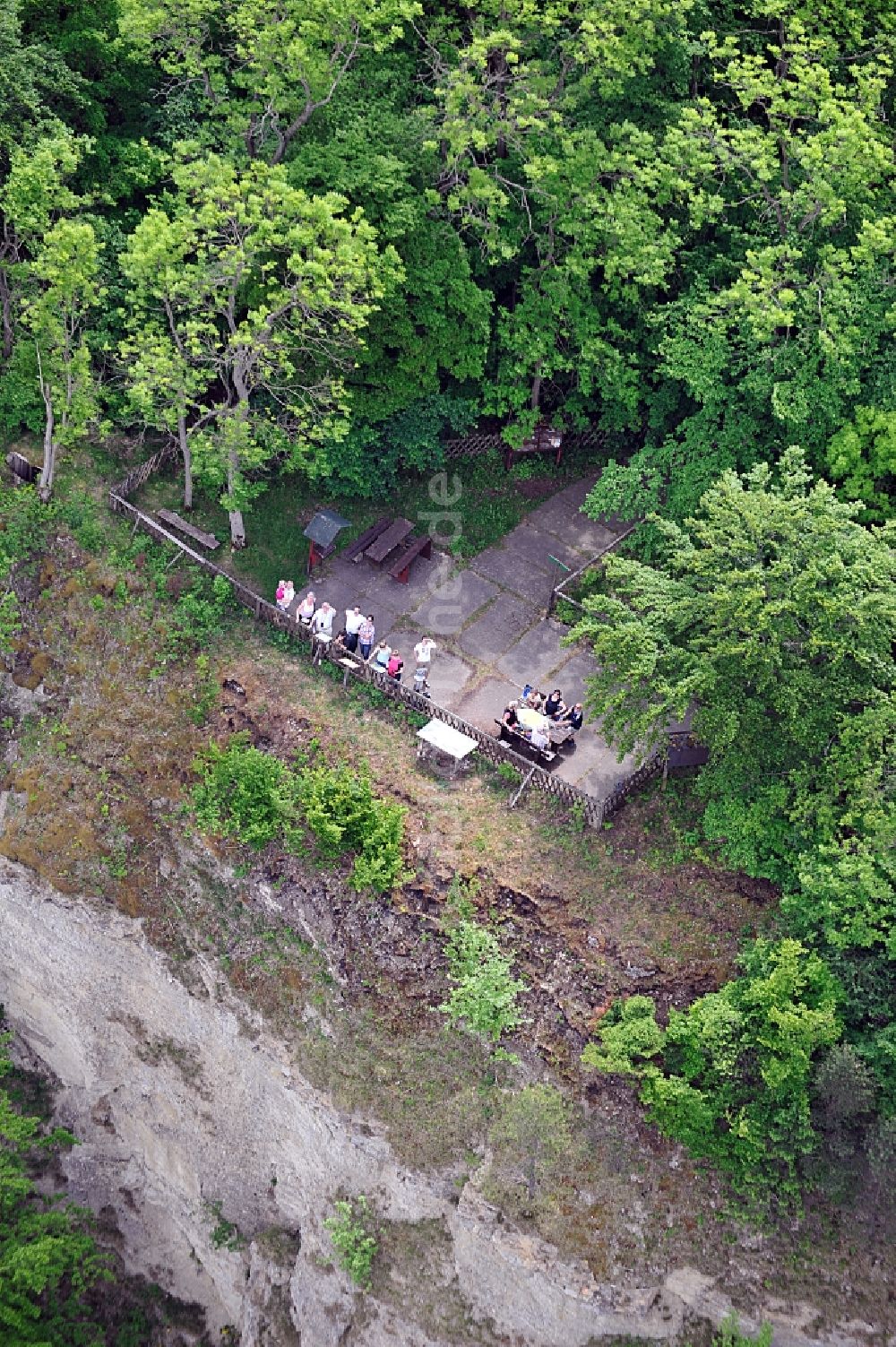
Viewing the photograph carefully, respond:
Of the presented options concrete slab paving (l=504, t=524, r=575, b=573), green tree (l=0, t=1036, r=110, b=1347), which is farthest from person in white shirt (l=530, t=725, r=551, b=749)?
green tree (l=0, t=1036, r=110, b=1347)

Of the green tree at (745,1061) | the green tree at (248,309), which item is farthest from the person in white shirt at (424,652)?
the green tree at (745,1061)

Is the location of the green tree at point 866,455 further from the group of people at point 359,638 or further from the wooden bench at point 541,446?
the group of people at point 359,638

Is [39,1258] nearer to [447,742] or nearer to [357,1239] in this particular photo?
[357,1239]

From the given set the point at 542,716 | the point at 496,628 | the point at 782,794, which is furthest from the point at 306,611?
the point at 782,794

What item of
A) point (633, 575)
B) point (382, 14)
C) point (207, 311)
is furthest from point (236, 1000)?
point (382, 14)

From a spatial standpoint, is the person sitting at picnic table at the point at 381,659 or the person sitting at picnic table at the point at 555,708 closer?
the person sitting at picnic table at the point at 555,708

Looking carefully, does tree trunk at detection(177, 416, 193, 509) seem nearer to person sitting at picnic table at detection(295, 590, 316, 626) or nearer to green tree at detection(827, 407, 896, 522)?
person sitting at picnic table at detection(295, 590, 316, 626)
